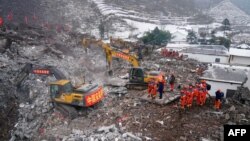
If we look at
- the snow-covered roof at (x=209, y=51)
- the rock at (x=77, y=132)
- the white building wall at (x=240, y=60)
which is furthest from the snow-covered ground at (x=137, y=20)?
the rock at (x=77, y=132)

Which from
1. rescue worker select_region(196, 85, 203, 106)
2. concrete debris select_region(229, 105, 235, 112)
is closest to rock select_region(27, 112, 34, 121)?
rescue worker select_region(196, 85, 203, 106)

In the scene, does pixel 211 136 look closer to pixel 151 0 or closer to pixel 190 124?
pixel 190 124

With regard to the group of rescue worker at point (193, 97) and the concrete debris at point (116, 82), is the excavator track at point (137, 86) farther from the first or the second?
the group of rescue worker at point (193, 97)

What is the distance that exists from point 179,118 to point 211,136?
1834 millimetres

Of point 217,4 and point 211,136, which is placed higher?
point 217,4

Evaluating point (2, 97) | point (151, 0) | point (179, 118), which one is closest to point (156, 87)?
point (179, 118)

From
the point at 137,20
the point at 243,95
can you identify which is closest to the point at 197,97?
the point at 243,95

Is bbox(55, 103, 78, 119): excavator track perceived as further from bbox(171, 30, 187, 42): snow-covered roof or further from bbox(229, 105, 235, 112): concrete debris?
bbox(171, 30, 187, 42): snow-covered roof

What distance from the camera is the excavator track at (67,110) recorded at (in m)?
15.9

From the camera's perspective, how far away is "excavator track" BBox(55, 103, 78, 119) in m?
15.9

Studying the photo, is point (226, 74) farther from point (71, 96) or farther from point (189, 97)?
point (71, 96)

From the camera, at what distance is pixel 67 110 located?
1600 centimetres

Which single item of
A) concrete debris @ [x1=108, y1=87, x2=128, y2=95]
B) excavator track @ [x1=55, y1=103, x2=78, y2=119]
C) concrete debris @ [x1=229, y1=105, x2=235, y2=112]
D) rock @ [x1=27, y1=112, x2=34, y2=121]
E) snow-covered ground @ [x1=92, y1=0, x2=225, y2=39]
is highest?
snow-covered ground @ [x1=92, y1=0, x2=225, y2=39]

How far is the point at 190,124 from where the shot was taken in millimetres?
14539
